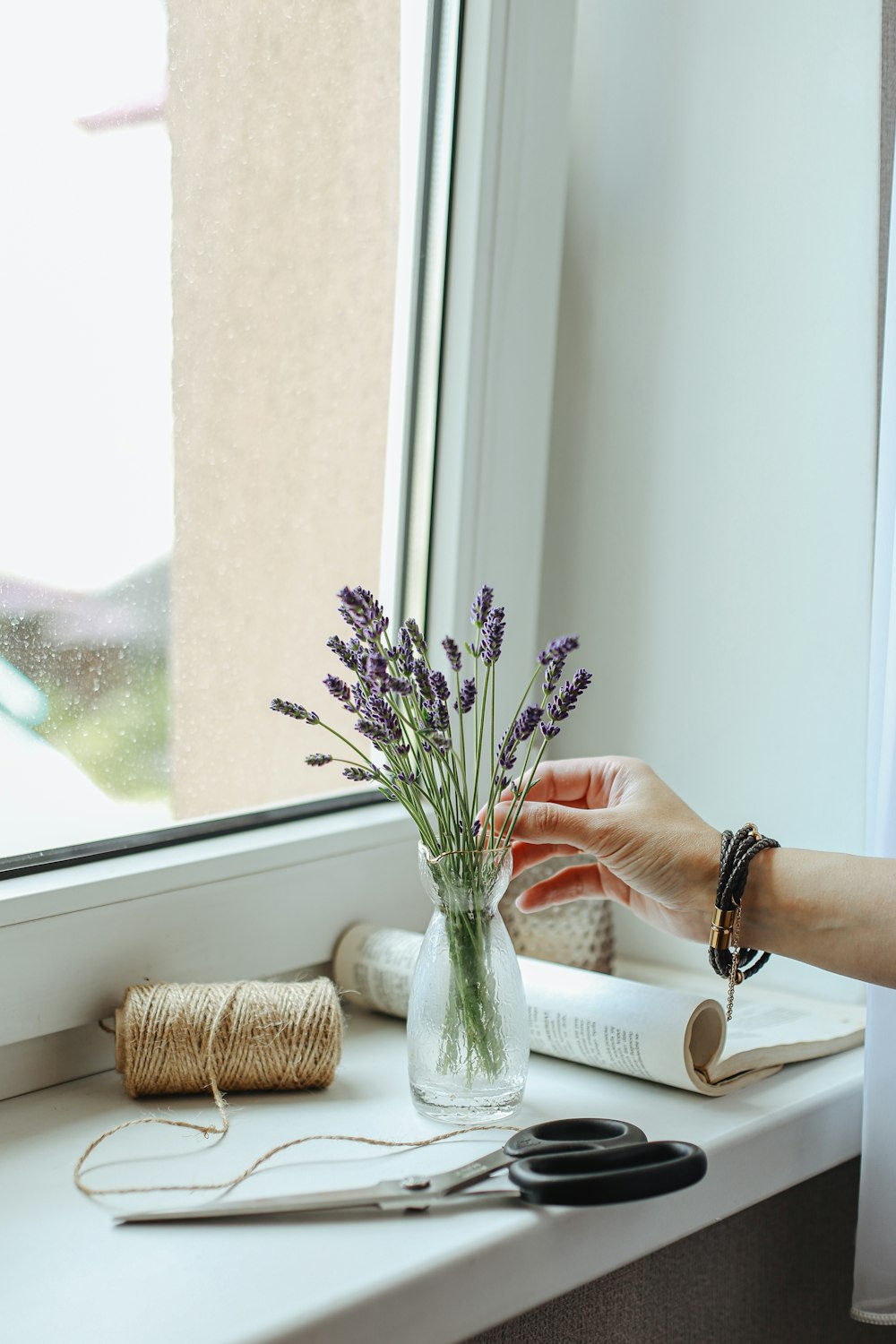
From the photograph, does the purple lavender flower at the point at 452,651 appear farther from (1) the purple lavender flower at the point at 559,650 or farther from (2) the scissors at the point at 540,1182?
(2) the scissors at the point at 540,1182

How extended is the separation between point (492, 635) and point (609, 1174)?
28cm

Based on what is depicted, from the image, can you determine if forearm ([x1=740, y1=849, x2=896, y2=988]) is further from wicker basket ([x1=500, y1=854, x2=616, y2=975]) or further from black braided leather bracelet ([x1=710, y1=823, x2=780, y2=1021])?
wicker basket ([x1=500, y1=854, x2=616, y2=975])

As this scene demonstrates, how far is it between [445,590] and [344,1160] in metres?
0.49

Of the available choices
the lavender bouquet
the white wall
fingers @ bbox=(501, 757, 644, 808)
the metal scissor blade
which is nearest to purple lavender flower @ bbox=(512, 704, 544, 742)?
the lavender bouquet

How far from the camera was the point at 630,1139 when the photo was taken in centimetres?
63

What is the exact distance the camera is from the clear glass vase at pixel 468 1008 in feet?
2.30

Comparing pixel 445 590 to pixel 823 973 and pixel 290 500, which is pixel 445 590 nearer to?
pixel 290 500

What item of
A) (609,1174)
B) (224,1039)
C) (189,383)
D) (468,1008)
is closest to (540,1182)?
(609,1174)

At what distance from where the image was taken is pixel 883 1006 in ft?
2.53

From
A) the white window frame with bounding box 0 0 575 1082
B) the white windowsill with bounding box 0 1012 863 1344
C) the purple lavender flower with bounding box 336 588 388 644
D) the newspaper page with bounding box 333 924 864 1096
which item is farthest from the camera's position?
the white window frame with bounding box 0 0 575 1082

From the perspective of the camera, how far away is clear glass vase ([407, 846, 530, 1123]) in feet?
2.30

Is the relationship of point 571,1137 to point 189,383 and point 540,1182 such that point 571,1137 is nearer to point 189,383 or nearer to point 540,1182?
point 540,1182

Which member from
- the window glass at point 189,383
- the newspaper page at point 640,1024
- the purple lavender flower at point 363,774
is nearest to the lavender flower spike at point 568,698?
the purple lavender flower at point 363,774

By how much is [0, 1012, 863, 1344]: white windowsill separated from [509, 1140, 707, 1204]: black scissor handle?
0.03 m
